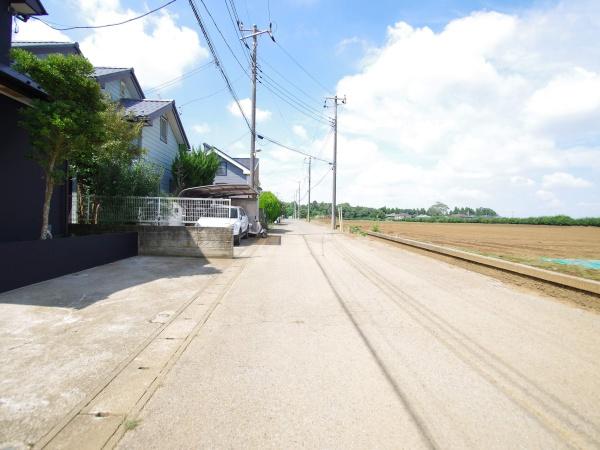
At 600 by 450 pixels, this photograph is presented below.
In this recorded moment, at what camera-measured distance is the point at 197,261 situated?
1073cm

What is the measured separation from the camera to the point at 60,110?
6.89 m

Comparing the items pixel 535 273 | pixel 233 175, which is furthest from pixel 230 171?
pixel 535 273

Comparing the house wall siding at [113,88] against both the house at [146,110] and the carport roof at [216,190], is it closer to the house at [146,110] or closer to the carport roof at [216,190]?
the house at [146,110]

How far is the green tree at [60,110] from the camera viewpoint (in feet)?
22.7

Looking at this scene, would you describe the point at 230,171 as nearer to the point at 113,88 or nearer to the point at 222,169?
the point at 222,169

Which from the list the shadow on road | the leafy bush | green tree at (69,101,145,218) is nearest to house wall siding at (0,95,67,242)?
the shadow on road

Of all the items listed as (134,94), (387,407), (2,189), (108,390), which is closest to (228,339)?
(108,390)

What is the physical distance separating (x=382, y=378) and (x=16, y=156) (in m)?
9.37

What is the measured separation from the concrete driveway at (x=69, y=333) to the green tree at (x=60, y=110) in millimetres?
2922

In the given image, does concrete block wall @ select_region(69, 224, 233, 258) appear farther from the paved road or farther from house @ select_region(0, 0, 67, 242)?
the paved road

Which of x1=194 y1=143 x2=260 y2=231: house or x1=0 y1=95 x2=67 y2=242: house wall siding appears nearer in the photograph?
x1=0 y1=95 x2=67 y2=242: house wall siding

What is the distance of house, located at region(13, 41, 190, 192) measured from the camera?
615 inches

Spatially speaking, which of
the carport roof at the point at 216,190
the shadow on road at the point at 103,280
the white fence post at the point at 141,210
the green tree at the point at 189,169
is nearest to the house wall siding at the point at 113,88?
the green tree at the point at 189,169

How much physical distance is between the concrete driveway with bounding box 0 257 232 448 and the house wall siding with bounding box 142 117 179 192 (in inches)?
393
